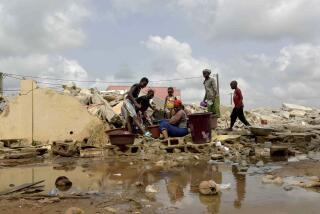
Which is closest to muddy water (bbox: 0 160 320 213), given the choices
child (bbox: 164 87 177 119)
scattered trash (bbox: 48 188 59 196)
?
scattered trash (bbox: 48 188 59 196)

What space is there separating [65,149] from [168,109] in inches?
128

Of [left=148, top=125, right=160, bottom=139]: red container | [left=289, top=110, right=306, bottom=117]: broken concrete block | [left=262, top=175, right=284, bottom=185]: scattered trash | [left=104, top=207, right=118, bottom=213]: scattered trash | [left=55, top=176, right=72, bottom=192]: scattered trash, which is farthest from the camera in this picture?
[left=289, top=110, right=306, bottom=117]: broken concrete block

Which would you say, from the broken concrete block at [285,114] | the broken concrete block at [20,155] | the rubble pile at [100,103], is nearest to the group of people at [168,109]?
the rubble pile at [100,103]

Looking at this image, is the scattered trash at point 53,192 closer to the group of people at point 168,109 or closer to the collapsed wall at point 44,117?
the group of people at point 168,109

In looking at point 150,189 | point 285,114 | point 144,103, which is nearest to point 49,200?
point 150,189

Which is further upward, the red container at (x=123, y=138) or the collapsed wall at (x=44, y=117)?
the collapsed wall at (x=44, y=117)

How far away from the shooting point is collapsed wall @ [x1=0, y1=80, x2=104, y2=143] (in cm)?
1335

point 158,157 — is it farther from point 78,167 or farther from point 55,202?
point 55,202

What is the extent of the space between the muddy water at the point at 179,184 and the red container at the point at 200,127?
1.64 metres

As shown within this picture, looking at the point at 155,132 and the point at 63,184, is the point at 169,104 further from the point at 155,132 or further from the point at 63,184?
the point at 63,184

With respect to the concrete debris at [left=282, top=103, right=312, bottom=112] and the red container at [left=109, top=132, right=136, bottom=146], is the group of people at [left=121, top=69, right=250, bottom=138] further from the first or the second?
the concrete debris at [left=282, top=103, right=312, bottom=112]

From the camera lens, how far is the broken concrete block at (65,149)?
1123cm

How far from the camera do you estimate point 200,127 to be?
34.5 feet

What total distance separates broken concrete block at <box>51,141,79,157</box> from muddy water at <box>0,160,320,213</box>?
4.07 feet
